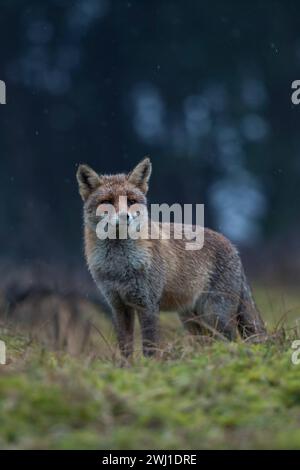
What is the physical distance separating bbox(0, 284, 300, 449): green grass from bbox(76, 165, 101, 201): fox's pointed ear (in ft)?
6.81

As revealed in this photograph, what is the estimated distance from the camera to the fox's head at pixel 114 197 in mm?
7738

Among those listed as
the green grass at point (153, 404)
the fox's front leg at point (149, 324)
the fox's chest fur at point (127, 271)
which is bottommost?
the green grass at point (153, 404)

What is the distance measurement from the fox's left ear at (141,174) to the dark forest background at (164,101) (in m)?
15.7

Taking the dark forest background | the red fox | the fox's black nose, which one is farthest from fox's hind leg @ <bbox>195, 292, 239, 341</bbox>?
the dark forest background

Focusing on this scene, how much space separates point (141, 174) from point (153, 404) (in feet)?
10.5

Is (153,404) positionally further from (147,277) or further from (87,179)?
(87,179)

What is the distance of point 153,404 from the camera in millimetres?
5262

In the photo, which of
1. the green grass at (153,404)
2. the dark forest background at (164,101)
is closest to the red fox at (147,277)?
the green grass at (153,404)

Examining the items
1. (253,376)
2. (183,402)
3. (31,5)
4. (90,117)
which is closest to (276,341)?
(253,376)

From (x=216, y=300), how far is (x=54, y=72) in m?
18.4

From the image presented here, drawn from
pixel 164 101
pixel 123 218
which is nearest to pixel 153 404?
pixel 123 218

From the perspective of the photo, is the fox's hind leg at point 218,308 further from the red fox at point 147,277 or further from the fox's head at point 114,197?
the fox's head at point 114,197

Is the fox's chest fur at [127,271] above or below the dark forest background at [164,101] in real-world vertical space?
below

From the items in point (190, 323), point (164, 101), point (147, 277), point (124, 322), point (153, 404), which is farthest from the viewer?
point (164, 101)
